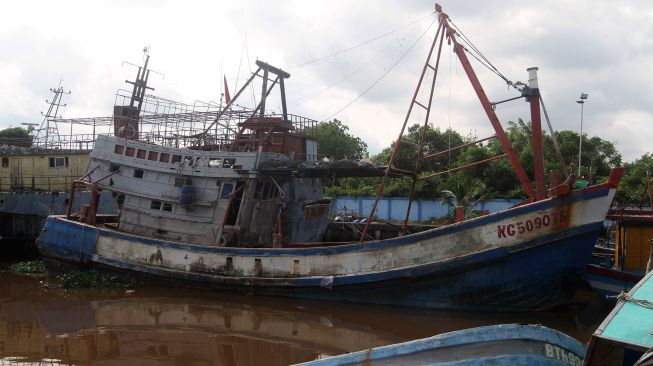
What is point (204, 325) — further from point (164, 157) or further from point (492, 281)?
point (164, 157)

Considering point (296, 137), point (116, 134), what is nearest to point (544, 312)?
point (296, 137)

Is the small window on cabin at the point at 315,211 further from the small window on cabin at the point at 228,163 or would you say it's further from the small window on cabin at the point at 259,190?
the small window on cabin at the point at 228,163

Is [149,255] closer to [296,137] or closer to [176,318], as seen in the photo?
[176,318]

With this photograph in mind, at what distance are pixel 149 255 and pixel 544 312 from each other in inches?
377

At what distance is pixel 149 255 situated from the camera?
45.0 ft

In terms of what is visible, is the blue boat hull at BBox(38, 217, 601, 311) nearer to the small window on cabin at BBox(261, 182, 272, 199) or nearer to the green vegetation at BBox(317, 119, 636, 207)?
the small window on cabin at BBox(261, 182, 272, 199)

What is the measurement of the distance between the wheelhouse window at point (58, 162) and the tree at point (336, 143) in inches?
1174

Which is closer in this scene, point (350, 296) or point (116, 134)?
point (350, 296)

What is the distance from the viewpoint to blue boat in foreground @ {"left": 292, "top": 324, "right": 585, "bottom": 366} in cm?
479

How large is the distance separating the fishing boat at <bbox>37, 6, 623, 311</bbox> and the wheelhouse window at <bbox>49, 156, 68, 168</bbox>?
8476mm

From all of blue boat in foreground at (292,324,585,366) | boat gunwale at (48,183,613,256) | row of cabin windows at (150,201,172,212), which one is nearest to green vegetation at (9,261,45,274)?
boat gunwale at (48,183,613,256)

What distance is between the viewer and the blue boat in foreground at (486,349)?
479cm

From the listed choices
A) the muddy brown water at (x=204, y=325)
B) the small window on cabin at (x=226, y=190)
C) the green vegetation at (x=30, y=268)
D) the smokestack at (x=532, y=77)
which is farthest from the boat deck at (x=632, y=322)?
the green vegetation at (x=30, y=268)

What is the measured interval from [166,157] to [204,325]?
600 centimetres
